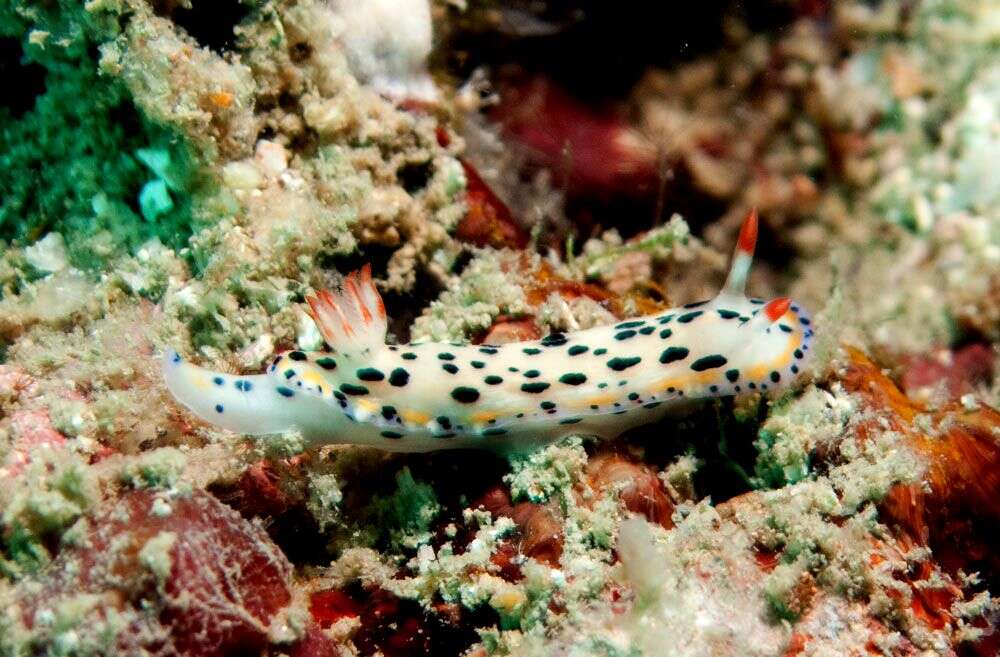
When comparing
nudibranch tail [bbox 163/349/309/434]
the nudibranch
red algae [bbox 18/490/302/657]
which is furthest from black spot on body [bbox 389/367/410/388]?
red algae [bbox 18/490/302/657]

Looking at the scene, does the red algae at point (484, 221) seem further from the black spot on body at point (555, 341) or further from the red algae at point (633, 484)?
the red algae at point (633, 484)

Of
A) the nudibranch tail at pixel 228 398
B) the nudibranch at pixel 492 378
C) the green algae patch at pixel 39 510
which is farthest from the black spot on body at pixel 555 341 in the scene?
the green algae patch at pixel 39 510

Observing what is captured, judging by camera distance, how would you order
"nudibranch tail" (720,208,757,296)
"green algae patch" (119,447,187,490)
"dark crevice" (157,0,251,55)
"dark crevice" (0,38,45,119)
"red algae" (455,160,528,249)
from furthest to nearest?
1. "red algae" (455,160,528,249)
2. "dark crevice" (0,38,45,119)
3. "dark crevice" (157,0,251,55)
4. "nudibranch tail" (720,208,757,296)
5. "green algae patch" (119,447,187,490)

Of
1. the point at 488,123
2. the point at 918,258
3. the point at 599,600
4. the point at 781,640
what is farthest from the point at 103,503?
the point at 918,258

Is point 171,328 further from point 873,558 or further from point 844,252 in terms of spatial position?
point 844,252

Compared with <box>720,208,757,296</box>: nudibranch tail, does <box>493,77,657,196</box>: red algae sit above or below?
above

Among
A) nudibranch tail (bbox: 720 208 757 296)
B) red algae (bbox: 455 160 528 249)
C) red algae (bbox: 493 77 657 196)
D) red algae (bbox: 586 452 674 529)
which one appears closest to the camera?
red algae (bbox: 586 452 674 529)

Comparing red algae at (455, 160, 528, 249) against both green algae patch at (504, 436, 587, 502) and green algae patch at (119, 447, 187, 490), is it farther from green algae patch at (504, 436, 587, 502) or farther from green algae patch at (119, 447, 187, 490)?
green algae patch at (119, 447, 187, 490)
